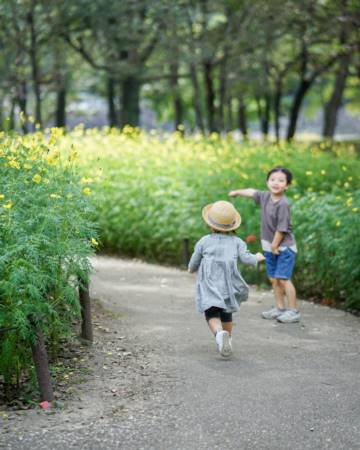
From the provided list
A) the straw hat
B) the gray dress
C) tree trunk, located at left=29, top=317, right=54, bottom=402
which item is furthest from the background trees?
tree trunk, located at left=29, top=317, right=54, bottom=402

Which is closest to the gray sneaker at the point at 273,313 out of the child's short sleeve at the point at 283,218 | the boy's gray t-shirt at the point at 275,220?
the boy's gray t-shirt at the point at 275,220

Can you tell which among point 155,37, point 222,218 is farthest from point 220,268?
point 155,37

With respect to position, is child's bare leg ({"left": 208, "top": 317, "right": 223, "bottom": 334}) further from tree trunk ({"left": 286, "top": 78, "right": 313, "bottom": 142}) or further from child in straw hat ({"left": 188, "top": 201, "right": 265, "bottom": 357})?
tree trunk ({"left": 286, "top": 78, "right": 313, "bottom": 142})

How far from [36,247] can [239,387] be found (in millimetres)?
1647

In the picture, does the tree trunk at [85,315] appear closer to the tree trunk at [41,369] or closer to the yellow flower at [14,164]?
the yellow flower at [14,164]

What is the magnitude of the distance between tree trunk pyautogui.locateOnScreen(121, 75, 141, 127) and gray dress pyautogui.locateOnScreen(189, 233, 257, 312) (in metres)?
17.1

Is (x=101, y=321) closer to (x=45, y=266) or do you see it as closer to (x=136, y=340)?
(x=136, y=340)

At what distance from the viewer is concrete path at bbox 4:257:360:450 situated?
4.86 m

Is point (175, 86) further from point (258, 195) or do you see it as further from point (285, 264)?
point (285, 264)

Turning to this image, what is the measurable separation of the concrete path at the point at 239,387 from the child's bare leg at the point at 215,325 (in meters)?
0.22

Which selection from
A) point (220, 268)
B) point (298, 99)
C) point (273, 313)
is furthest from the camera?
point (298, 99)

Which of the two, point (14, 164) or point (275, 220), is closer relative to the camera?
point (14, 164)

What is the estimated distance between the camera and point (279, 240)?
26.5 ft

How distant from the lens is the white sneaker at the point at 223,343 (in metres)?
6.44
